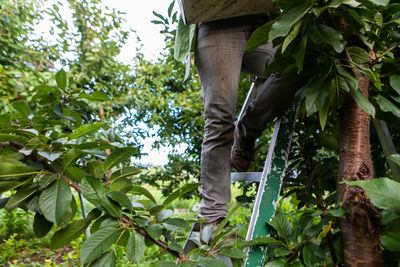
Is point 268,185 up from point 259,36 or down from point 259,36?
down

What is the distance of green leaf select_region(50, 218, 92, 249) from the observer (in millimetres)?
695

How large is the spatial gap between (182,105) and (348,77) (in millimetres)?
3297

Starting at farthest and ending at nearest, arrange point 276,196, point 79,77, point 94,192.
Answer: point 79,77 → point 276,196 → point 94,192

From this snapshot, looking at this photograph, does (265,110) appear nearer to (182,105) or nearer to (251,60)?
(251,60)

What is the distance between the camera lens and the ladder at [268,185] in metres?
1.02

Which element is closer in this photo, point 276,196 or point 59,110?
point 59,110

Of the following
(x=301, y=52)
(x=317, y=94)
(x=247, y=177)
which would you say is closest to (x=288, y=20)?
(x=301, y=52)

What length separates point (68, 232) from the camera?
706 millimetres

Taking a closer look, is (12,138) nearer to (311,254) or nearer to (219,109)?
(311,254)

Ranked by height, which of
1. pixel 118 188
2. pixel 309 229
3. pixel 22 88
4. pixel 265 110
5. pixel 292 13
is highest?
pixel 22 88

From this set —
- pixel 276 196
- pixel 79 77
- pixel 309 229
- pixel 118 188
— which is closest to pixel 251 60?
pixel 276 196

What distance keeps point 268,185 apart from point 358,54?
0.60 metres

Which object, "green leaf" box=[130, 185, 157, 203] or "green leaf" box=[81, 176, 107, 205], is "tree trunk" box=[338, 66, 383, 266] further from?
"green leaf" box=[81, 176, 107, 205]

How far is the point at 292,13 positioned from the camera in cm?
73
